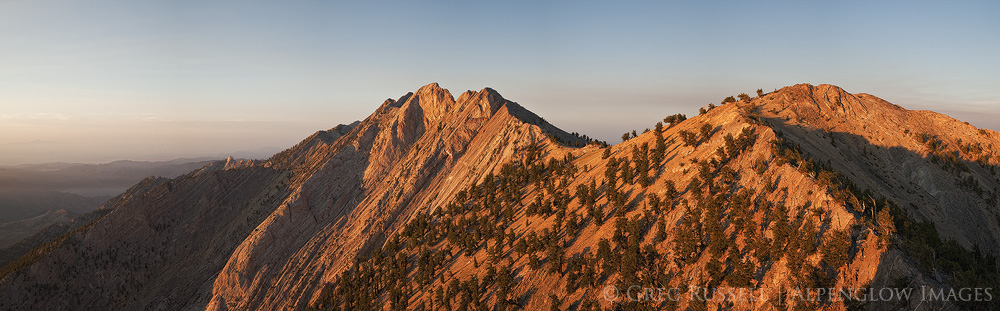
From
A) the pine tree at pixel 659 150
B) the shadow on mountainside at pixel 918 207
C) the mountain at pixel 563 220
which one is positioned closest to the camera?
the shadow on mountainside at pixel 918 207

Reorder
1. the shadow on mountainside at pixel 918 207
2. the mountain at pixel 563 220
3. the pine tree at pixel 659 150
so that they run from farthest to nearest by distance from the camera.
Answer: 1. the pine tree at pixel 659 150
2. the mountain at pixel 563 220
3. the shadow on mountainside at pixel 918 207

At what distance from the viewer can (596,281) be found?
38.0 meters

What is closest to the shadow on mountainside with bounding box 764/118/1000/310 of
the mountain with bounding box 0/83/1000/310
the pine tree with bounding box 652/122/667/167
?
the mountain with bounding box 0/83/1000/310

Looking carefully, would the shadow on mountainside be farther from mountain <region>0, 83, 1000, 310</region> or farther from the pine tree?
the pine tree

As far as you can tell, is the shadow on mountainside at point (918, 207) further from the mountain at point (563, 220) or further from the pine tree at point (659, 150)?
the pine tree at point (659, 150)

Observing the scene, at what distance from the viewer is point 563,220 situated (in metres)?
49.0

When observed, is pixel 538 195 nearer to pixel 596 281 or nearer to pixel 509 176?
pixel 509 176

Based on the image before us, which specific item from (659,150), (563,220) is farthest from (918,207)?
(563,220)

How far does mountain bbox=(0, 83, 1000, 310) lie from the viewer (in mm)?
30969

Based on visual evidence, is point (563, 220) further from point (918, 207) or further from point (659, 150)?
point (918, 207)

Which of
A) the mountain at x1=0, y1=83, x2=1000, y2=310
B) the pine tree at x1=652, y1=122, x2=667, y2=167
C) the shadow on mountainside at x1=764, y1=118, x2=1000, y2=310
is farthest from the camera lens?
the pine tree at x1=652, y1=122, x2=667, y2=167

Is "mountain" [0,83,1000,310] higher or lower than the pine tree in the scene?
lower

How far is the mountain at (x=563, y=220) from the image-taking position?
30969 millimetres

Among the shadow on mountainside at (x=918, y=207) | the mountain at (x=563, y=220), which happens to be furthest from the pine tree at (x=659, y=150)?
the shadow on mountainside at (x=918, y=207)
